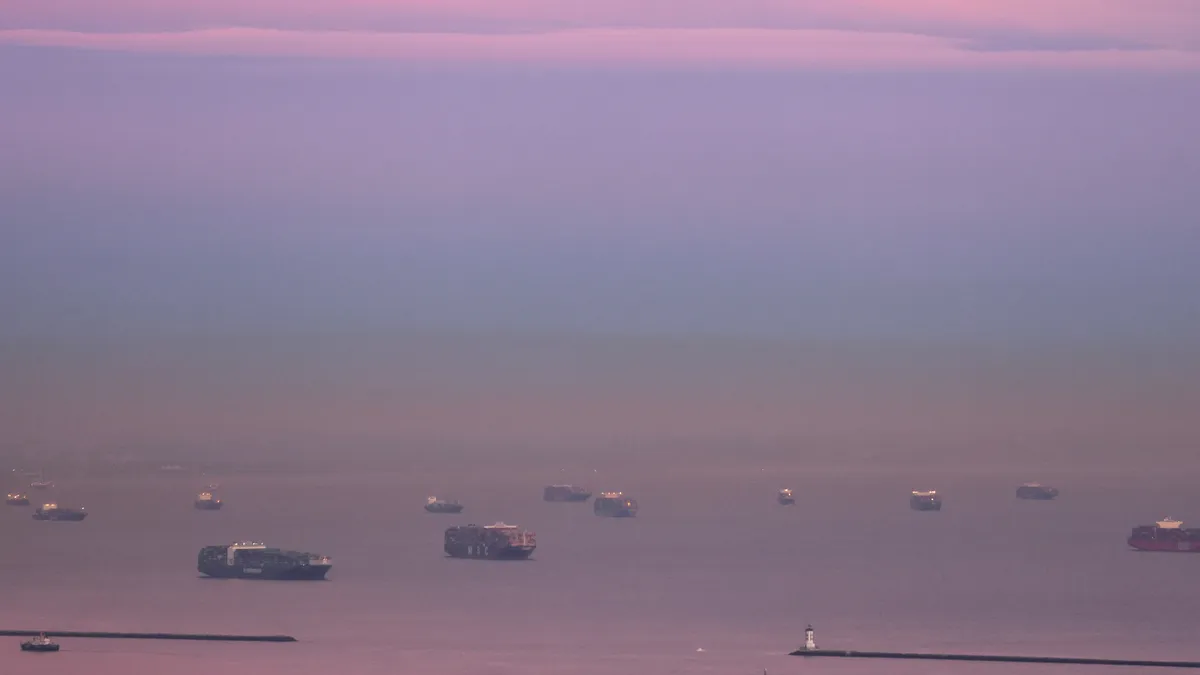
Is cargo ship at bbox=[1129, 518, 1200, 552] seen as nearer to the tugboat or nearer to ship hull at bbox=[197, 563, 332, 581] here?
ship hull at bbox=[197, 563, 332, 581]

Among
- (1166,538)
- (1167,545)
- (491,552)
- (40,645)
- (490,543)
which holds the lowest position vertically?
(40,645)

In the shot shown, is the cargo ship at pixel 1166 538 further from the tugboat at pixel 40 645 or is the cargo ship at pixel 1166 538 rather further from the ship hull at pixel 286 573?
the tugboat at pixel 40 645

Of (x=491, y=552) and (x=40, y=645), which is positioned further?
(x=491, y=552)

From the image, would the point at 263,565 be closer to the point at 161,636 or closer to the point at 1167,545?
the point at 161,636

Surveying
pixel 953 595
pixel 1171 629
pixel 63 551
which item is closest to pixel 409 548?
pixel 63 551

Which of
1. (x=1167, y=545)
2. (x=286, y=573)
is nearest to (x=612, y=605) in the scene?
(x=286, y=573)

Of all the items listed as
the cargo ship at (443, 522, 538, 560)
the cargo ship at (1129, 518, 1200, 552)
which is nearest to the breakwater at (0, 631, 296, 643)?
the cargo ship at (443, 522, 538, 560)

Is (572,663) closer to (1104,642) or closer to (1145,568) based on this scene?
(1104,642)

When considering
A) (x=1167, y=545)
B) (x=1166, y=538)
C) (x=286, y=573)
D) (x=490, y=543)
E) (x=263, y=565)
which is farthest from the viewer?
(x=1166, y=538)
